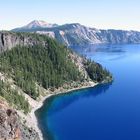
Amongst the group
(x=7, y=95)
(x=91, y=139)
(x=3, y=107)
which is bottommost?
(x=91, y=139)

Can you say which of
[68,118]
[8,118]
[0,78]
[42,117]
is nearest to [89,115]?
[68,118]

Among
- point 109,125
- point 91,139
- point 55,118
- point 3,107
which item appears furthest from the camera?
point 55,118

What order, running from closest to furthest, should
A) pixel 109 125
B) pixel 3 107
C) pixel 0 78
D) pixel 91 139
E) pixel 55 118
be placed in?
pixel 3 107 → pixel 91 139 → pixel 109 125 → pixel 55 118 → pixel 0 78

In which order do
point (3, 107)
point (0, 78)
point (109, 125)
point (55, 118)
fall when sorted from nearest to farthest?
1. point (3, 107)
2. point (109, 125)
3. point (55, 118)
4. point (0, 78)

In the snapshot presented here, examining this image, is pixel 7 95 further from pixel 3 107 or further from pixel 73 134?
pixel 3 107

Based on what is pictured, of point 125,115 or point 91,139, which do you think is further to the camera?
point 125,115

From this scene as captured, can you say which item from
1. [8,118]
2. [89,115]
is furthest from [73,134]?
[8,118]

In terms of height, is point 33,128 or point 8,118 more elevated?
point 8,118

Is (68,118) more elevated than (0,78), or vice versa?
(0,78)

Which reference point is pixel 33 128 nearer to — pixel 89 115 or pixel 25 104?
pixel 25 104
